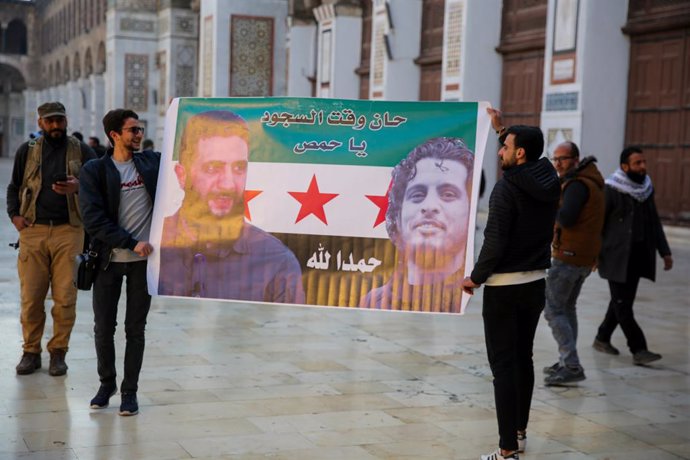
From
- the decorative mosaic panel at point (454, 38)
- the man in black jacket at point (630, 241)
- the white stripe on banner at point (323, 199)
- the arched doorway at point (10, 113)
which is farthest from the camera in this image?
the arched doorway at point (10, 113)

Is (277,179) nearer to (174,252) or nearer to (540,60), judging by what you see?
(174,252)

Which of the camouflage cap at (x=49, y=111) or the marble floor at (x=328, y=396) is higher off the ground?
the camouflage cap at (x=49, y=111)

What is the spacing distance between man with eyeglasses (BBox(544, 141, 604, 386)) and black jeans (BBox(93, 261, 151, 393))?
2.36m

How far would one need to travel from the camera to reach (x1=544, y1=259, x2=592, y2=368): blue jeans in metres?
5.96

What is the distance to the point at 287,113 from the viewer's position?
16.5ft

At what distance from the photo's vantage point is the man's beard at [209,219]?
5.03m

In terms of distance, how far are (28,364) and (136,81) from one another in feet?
85.3

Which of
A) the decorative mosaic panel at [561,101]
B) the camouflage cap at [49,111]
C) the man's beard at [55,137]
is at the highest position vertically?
the decorative mosaic panel at [561,101]

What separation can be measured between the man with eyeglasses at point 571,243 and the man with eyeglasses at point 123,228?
236 cm

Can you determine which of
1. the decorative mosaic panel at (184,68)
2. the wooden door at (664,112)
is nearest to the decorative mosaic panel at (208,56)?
the decorative mosaic panel at (184,68)

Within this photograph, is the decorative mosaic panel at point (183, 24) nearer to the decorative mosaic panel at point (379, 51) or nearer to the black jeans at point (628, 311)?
the decorative mosaic panel at point (379, 51)

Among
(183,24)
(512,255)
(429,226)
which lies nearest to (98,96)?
(183,24)

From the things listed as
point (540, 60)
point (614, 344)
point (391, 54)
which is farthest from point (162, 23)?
point (614, 344)

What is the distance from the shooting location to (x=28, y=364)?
579 cm
